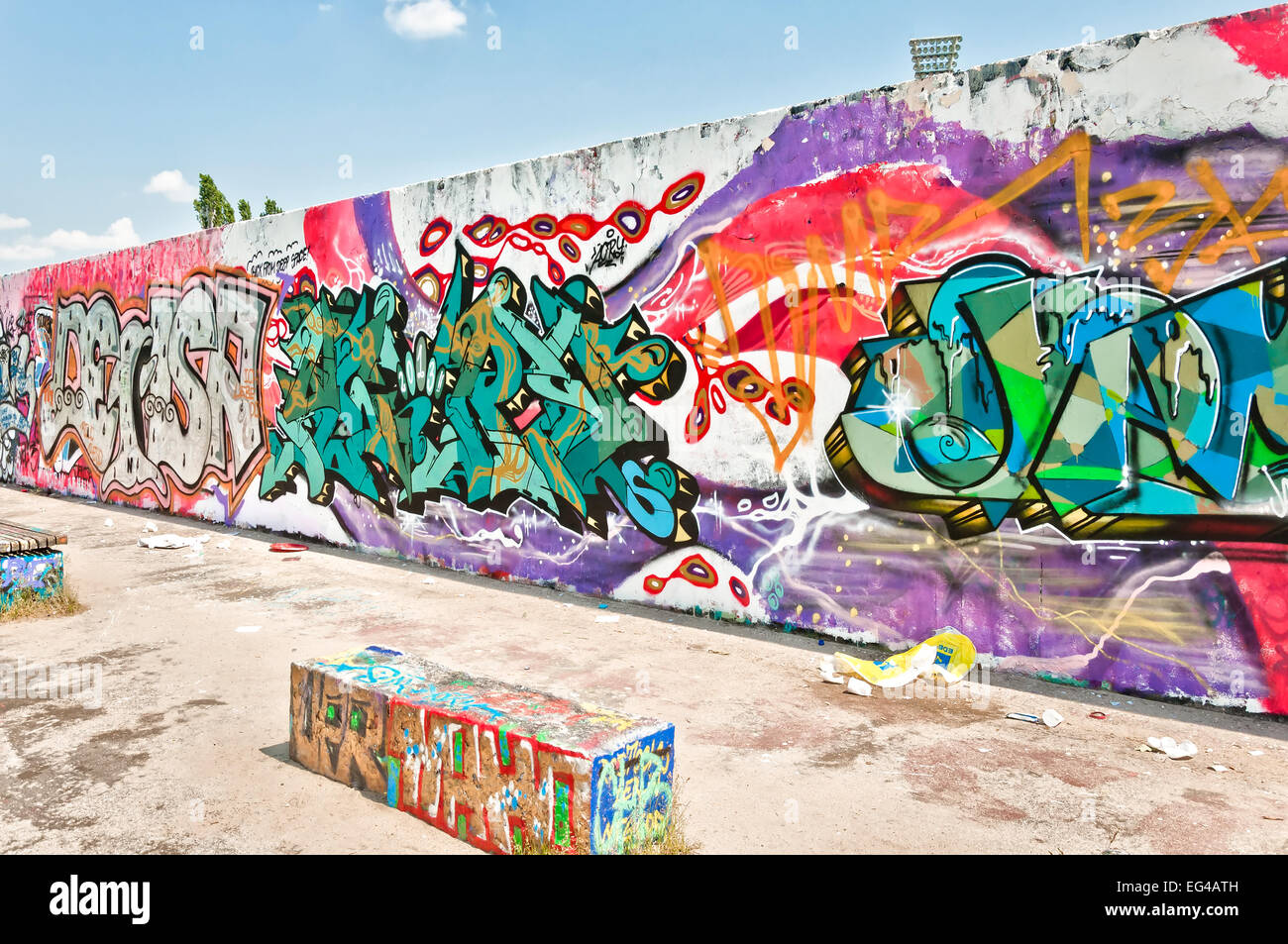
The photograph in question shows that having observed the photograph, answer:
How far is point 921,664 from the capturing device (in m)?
5.10

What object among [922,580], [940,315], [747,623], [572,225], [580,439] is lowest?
[747,623]

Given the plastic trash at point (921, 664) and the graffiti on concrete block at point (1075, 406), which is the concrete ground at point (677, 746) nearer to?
the plastic trash at point (921, 664)

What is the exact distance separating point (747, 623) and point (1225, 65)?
4.11 meters

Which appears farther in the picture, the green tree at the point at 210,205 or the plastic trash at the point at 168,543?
the green tree at the point at 210,205

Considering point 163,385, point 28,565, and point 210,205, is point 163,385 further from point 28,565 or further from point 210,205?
point 210,205

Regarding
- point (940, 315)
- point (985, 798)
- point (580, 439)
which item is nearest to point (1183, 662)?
point (985, 798)

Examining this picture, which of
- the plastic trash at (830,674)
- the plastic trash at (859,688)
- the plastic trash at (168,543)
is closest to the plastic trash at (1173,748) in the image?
the plastic trash at (859,688)

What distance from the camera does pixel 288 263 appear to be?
973 centimetres

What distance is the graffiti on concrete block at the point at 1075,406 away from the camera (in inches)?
171

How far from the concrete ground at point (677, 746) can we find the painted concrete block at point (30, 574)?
33cm

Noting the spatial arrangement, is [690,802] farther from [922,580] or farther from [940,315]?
[940,315]

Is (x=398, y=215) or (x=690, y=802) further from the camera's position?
(x=398, y=215)

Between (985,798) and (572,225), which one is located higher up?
(572,225)
